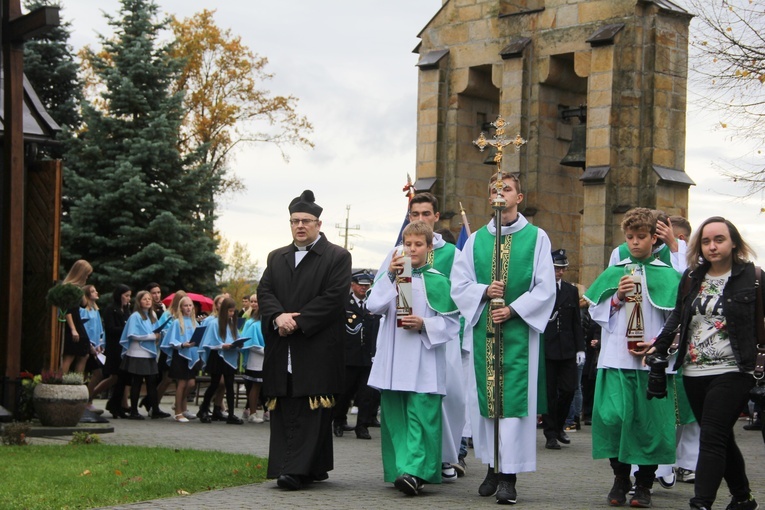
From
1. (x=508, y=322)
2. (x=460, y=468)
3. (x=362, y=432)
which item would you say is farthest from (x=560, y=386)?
(x=508, y=322)

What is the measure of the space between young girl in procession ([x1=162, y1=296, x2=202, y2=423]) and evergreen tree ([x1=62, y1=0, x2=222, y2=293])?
569 inches

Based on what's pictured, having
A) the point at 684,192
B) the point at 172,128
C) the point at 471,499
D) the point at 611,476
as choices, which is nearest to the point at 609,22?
the point at 684,192

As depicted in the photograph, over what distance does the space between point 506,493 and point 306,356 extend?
6.57ft

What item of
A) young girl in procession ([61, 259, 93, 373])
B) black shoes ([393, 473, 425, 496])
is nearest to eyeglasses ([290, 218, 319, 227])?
black shoes ([393, 473, 425, 496])

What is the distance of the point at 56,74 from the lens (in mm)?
39469

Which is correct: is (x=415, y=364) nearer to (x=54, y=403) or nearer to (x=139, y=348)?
(x=54, y=403)

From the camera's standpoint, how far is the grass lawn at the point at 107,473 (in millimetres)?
9109

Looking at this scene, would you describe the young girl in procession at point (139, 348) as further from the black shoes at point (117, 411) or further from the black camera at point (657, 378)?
the black camera at point (657, 378)

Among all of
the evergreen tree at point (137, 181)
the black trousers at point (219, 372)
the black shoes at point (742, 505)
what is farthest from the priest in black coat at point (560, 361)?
the evergreen tree at point (137, 181)

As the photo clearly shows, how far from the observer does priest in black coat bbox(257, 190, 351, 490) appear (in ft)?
33.3

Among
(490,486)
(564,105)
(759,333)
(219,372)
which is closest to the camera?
(759,333)

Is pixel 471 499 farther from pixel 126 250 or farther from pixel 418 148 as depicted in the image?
pixel 126 250

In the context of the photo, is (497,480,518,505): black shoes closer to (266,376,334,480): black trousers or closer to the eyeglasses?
(266,376,334,480): black trousers

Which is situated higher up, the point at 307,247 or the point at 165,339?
the point at 307,247
